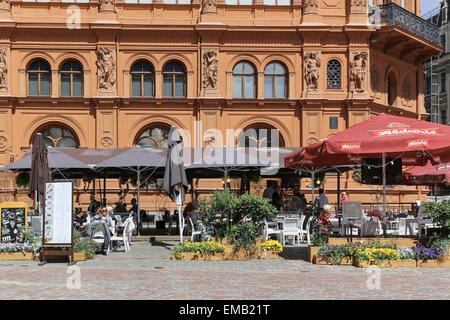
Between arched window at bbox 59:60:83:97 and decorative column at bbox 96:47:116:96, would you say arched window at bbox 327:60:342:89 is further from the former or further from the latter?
arched window at bbox 59:60:83:97

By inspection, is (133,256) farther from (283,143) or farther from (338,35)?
(338,35)

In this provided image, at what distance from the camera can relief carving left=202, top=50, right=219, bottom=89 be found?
1313 inches

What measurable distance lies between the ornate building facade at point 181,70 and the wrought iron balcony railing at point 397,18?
0.23 m

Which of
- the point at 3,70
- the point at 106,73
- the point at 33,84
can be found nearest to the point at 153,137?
the point at 106,73

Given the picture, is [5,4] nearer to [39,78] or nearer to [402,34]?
[39,78]

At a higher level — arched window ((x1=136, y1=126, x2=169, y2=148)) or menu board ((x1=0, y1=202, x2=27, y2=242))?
arched window ((x1=136, y1=126, x2=169, y2=148))

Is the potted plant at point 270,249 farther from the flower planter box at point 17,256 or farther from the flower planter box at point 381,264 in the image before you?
the flower planter box at point 17,256

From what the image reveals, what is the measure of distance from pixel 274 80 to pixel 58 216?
22.0m

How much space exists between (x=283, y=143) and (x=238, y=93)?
3.64 meters

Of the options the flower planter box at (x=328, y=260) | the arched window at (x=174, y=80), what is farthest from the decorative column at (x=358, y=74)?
the flower planter box at (x=328, y=260)

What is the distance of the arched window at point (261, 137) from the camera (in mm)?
34213

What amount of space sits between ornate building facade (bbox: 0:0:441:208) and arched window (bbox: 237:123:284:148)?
0.13m

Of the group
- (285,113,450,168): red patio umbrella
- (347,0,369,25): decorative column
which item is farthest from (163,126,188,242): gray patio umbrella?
(347,0,369,25): decorative column

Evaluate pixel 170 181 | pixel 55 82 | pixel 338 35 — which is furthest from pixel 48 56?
pixel 170 181
